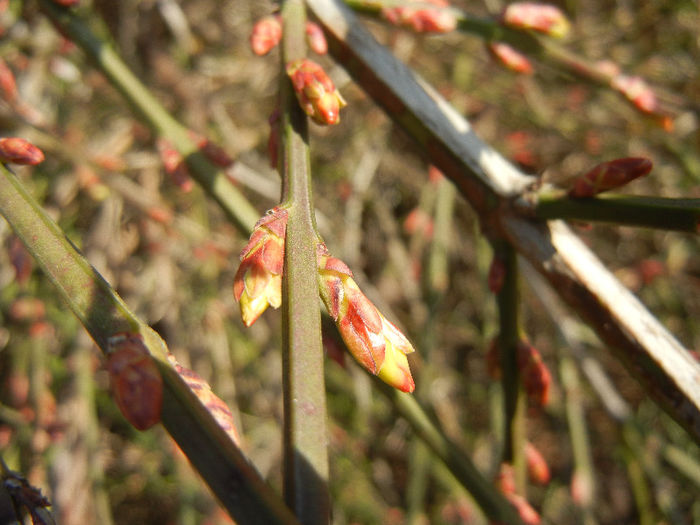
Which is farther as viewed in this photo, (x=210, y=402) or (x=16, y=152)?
(x=16, y=152)

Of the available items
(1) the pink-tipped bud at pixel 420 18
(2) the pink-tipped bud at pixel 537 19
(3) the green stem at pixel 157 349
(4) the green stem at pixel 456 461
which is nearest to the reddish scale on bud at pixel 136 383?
(3) the green stem at pixel 157 349

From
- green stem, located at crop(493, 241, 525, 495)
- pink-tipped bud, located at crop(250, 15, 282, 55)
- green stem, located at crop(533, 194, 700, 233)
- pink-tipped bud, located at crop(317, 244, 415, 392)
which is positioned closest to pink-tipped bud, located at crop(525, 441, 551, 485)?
green stem, located at crop(493, 241, 525, 495)

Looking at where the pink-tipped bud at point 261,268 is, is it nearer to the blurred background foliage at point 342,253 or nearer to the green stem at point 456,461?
the green stem at point 456,461

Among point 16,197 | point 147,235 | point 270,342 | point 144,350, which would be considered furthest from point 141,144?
point 144,350

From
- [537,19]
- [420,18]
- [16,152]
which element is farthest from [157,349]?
[537,19]

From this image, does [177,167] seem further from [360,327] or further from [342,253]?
[342,253]

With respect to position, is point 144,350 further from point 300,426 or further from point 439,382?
point 439,382
